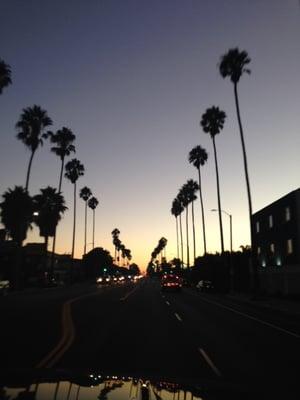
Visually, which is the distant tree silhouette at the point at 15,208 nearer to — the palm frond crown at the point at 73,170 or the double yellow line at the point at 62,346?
the palm frond crown at the point at 73,170

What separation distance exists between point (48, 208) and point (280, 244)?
3804 centimetres

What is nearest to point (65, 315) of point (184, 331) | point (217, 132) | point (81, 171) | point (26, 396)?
point (184, 331)

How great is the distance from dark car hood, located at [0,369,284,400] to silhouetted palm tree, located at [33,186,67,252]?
7487 centimetres

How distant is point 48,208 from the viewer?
83.4m

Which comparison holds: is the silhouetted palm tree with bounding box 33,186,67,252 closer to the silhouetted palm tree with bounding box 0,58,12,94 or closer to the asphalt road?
the silhouetted palm tree with bounding box 0,58,12,94

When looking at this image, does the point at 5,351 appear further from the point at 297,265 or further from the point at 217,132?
the point at 217,132

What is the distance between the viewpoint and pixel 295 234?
53.1 metres

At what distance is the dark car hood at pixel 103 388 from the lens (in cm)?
648

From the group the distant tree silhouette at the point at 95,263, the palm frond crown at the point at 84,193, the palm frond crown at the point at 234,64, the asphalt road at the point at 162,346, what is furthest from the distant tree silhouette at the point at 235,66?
the distant tree silhouette at the point at 95,263

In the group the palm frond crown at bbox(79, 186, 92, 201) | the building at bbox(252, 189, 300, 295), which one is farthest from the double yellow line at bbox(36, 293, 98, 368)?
the palm frond crown at bbox(79, 186, 92, 201)

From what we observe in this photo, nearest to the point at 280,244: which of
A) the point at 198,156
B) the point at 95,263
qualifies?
the point at 198,156

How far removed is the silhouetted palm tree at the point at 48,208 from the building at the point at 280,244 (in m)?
30.9

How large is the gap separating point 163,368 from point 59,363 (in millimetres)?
2341

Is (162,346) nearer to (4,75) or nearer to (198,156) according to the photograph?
(4,75)
